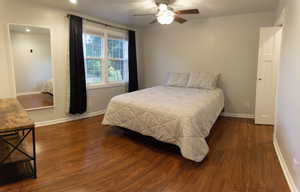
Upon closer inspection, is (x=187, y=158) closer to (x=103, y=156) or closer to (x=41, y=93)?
(x=103, y=156)

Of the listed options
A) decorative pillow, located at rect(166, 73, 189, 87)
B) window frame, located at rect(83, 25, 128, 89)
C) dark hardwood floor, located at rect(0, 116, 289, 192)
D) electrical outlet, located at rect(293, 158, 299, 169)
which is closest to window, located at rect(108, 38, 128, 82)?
window frame, located at rect(83, 25, 128, 89)

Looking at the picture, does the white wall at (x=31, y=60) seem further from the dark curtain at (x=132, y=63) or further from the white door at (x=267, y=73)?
the white door at (x=267, y=73)

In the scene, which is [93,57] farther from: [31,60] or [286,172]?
[286,172]

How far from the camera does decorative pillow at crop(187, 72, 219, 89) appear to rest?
4.64 m

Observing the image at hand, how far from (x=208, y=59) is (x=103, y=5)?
2.79 m

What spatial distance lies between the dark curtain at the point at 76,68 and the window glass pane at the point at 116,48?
109 cm

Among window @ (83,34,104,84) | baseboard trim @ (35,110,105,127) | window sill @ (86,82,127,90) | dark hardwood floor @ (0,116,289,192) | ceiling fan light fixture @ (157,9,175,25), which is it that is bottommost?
dark hardwood floor @ (0,116,289,192)

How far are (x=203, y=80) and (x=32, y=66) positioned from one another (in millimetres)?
3632

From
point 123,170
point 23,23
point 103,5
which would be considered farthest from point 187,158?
point 23,23

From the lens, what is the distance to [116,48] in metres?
5.76

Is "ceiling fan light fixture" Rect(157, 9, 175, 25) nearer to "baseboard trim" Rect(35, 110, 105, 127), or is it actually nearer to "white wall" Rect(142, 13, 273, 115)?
"white wall" Rect(142, 13, 273, 115)

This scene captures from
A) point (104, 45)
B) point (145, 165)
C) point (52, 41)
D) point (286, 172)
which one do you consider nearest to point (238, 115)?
point (286, 172)

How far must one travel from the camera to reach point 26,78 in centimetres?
389

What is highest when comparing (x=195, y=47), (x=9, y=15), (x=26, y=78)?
(x=9, y=15)
